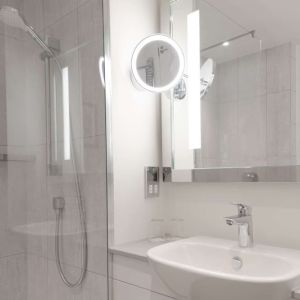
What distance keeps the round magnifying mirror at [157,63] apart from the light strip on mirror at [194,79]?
0.06m

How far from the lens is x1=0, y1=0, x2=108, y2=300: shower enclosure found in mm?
1561

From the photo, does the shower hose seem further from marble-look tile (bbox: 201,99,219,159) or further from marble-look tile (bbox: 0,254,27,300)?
marble-look tile (bbox: 201,99,219,159)

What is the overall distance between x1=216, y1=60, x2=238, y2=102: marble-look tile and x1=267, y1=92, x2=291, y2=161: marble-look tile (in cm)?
19

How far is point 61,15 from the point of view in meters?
1.64

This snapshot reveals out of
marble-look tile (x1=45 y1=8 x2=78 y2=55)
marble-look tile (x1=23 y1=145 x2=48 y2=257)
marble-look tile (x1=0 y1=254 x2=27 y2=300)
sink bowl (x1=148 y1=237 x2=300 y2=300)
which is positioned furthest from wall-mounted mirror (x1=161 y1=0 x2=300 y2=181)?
marble-look tile (x1=0 y1=254 x2=27 y2=300)

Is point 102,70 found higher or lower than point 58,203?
higher

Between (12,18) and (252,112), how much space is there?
49.2 inches

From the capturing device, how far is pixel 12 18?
164cm

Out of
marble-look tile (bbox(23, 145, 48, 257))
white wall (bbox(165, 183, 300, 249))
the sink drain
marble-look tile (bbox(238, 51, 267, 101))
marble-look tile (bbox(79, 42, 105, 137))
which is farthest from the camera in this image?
marble-look tile (bbox(23, 145, 48, 257))

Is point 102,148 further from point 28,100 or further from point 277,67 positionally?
point 277,67

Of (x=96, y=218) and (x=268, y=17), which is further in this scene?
(x=96, y=218)

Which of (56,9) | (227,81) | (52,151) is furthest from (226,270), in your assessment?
(56,9)

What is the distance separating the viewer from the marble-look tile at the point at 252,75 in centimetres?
143

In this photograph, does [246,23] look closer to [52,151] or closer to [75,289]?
[52,151]
